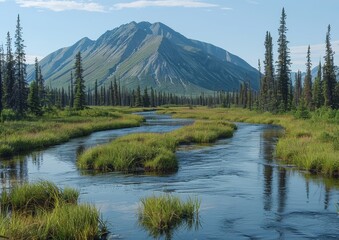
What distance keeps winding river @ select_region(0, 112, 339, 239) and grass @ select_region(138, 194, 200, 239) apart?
323mm

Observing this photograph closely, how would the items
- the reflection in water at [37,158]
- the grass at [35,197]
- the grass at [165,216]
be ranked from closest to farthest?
the grass at [165,216] → the grass at [35,197] → the reflection in water at [37,158]

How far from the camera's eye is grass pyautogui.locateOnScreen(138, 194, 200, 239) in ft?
48.9

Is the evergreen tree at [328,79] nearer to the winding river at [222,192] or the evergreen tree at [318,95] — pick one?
the evergreen tree at [318,95]

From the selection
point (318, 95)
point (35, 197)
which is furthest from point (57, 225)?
point (318, 95)

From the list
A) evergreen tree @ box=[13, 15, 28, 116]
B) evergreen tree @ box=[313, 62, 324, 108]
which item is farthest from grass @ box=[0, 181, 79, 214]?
evergreen tree @ box=[313, 62, 324, 108]

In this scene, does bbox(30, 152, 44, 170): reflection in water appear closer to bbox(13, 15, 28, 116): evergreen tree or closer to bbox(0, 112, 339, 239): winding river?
bbox(0, 112, 339, 239): winding river

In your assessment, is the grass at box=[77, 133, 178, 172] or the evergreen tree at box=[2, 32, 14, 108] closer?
the grass at box=[77, 133, 178, 172]

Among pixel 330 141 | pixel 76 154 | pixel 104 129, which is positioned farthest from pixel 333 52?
pixel 76 154

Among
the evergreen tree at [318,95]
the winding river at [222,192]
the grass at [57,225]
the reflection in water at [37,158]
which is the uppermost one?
the evergreen tree at [318,95]

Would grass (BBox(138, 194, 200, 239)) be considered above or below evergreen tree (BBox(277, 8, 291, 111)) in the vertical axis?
below

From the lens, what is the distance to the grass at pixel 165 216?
14906mm

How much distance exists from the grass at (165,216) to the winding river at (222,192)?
0.32m

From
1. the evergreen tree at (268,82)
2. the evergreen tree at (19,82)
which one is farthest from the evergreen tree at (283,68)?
the evergreen tree at (19,82)

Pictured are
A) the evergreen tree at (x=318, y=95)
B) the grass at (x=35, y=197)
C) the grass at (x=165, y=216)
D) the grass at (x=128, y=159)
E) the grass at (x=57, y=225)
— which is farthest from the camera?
the evergreen tree at (x=318, y=95)
